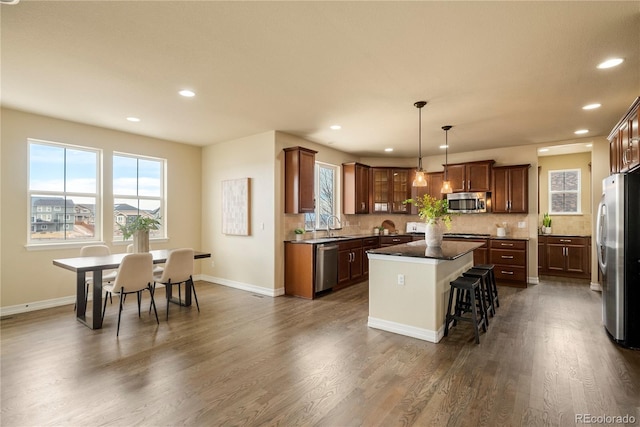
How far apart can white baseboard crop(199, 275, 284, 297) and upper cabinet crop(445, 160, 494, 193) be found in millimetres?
4222

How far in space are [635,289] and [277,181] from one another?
4566 millimetres

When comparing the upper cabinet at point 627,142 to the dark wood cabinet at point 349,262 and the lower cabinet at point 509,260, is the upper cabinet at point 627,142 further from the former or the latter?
the dark wood cabinet at point 349,262

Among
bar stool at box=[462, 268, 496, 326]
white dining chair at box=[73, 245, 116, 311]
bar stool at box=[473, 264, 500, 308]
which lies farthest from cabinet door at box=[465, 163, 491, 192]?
white dining chair at box=[73, 245, 116, 311]

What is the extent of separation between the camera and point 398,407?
2.22m

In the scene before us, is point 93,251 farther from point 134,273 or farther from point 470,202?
point 470,202

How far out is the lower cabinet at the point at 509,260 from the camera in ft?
19.5

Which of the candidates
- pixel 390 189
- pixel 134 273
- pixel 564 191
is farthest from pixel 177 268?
pixel 564 191

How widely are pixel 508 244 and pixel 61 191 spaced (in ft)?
24.7

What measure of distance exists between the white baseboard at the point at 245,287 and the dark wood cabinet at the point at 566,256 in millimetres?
5679

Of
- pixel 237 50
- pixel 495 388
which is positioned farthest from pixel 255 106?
pixel 495 388

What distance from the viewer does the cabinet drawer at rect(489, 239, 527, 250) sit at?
5.95m

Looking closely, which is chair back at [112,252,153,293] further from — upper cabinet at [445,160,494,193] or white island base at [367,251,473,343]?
upper cabinet at [445,160,494,193]

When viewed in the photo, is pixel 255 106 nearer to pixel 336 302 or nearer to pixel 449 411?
pixel 336 302

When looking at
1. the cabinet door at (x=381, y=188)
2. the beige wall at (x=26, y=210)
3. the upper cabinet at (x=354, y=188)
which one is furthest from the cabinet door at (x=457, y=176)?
the beige wall at (x=26, y=210)
